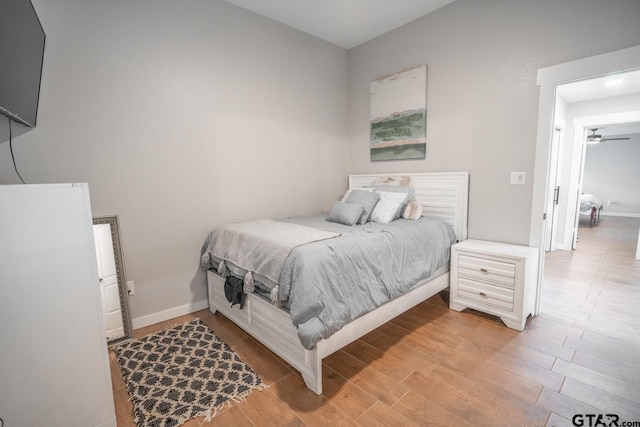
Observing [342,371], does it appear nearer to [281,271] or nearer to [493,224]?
[281,271]

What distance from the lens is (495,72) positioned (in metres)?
2.63

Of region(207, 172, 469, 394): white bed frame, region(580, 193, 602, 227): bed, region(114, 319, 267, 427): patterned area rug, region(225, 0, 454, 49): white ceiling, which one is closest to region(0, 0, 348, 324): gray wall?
region(225, 0, 454, 49): white ceiling

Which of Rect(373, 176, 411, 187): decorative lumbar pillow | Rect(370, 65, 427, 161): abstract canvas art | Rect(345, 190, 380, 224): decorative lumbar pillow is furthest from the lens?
Rect(373, 176, 411, 187): decorative lumbar pillow

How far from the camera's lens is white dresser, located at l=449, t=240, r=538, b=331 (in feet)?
7.51

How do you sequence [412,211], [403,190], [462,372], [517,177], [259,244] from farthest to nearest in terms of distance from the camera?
[403,190] → [412,211] → [517,177] → [259,244] → [462,372]

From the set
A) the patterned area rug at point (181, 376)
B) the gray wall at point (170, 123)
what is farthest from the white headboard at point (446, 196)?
the patterned area rug at point (181, 376)

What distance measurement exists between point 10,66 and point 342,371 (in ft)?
8.15

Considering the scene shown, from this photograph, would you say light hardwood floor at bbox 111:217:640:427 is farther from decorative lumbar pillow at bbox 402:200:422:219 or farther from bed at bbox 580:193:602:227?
bed at bbox 580:193:602:227

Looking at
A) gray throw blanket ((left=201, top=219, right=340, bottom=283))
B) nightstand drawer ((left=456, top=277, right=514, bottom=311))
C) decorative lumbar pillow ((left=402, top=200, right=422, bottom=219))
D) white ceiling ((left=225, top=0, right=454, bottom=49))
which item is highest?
white ceiling ((left=225, top=0, right=454, bottom=49))

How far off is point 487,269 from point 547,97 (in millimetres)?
1502

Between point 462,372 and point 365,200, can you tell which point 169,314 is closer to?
point 365,200

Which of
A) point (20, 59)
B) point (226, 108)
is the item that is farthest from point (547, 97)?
point (20, 59)

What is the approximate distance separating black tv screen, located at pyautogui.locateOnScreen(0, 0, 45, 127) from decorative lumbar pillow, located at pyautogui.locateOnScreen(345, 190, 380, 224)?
246 cm

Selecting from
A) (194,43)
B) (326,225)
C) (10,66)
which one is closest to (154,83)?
(194,43)
